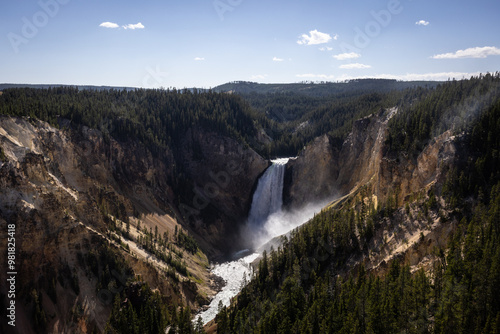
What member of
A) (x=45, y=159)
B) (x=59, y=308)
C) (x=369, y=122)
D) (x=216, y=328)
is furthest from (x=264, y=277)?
(x=369, y=122)

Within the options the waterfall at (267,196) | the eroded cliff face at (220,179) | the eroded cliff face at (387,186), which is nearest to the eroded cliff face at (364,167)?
the eroded cliff face at (387,186)

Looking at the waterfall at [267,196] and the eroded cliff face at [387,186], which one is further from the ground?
the eroded cliff face at [387,186]

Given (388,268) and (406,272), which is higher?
(406,272)

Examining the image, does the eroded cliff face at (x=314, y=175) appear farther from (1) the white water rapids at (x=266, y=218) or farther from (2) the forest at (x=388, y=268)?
(2) the forest at (x=388, y=268)

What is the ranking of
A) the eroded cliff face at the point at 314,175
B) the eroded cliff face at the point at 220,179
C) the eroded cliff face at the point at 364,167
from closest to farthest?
the eroded cliff face at the point at 364,167 → the eroded cliff face at the point at 314,175 → the eroded cliff face at the point at 220,179

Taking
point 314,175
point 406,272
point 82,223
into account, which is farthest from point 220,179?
point 406,272

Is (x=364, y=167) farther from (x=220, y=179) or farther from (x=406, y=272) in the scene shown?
(x=406, y=272)

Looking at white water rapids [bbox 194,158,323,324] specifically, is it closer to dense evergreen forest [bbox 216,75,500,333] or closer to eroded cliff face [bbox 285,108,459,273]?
eroded cliff face [bbox 285,108,459,273]
